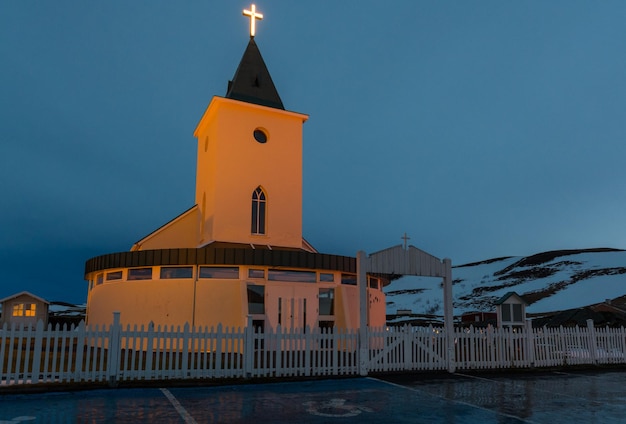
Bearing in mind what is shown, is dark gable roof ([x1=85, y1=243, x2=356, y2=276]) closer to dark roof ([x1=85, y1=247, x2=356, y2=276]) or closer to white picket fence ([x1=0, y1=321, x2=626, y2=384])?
dark roof ([x1=85, y1=247, x2=356, y2=276])

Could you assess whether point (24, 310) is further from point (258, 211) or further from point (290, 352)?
point (290, 352)

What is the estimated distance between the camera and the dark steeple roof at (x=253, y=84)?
→ 23734mm

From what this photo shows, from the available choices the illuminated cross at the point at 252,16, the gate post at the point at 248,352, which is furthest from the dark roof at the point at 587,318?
the illuminated cross at the point at 252,16

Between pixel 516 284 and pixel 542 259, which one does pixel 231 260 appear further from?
pixel 542 259

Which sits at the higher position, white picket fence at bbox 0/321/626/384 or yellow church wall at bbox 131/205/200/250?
yellow church wall at bbox 131/205/200/250

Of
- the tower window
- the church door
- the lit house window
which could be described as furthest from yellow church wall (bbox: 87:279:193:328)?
the lit house window

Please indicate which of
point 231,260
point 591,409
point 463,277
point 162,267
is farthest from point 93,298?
point 463,277

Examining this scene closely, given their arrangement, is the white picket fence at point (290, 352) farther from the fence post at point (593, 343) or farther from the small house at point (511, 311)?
the small house at point (511, 311)

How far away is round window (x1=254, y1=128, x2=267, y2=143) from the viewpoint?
23223 millimetres

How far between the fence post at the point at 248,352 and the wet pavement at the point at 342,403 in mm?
624

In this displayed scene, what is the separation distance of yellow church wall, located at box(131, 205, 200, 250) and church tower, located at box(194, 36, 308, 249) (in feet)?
1.82

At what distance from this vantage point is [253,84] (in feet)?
79.8

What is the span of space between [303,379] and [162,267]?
311 inches

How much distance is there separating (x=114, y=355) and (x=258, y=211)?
11400 millimetres
